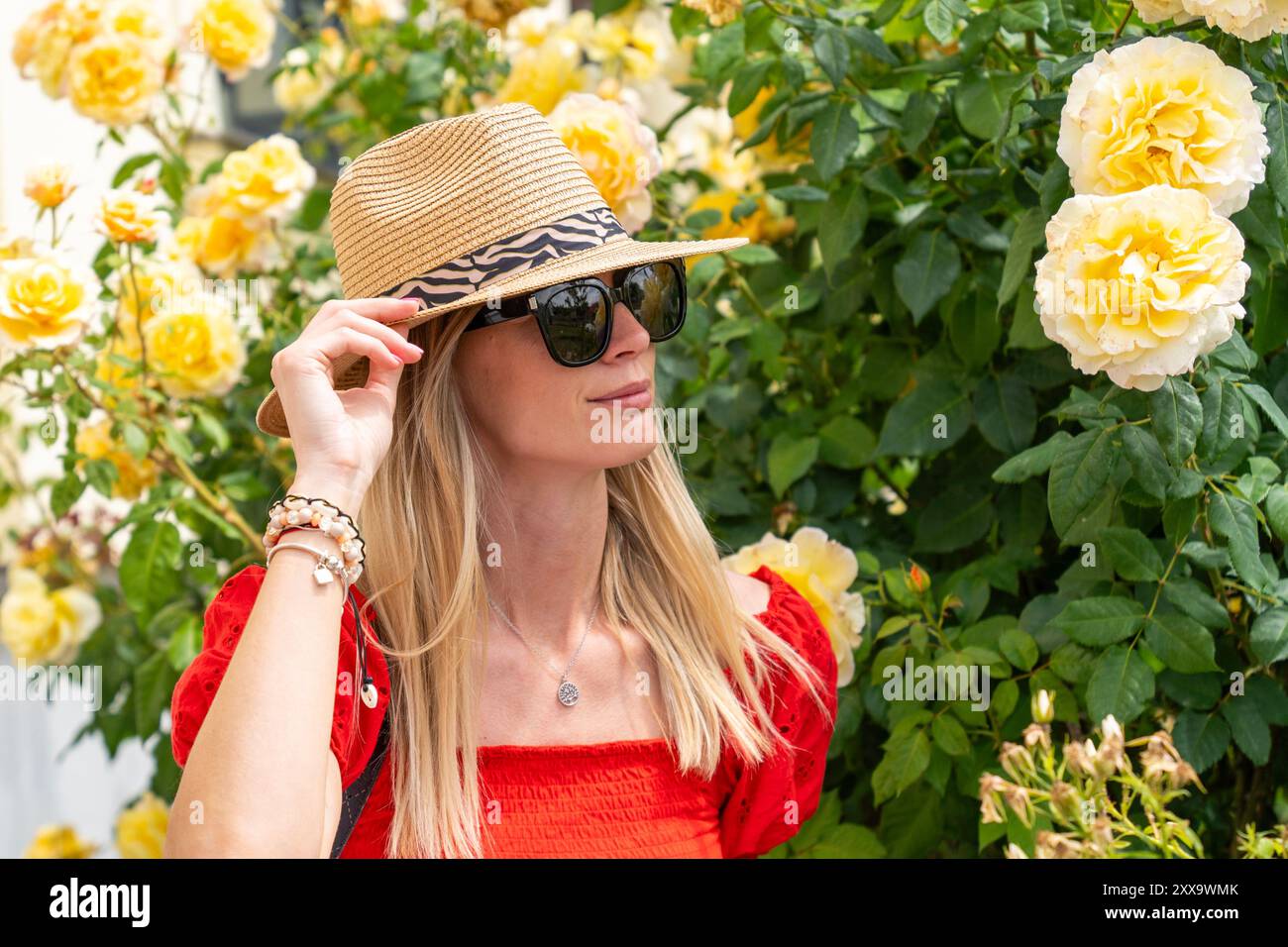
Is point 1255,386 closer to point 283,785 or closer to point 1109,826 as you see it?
point 1109,826

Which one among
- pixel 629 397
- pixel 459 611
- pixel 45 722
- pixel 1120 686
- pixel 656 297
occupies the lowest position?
pixel 45 722

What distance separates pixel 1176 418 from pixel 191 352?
1502 mm

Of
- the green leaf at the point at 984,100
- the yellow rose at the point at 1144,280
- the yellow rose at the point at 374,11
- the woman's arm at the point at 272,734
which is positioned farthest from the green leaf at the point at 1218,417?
the yellow rose at the point at 374,11

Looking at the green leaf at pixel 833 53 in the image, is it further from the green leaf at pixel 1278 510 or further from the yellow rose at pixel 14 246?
the yellow rose at pixel 14 246

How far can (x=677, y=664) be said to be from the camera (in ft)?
5.31

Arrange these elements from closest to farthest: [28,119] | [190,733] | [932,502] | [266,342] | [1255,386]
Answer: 1. [190,733]
2. [1255,386]
3. [932,502]
4. [266,342]
5. [28,119]

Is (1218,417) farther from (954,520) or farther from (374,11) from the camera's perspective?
(374,11)

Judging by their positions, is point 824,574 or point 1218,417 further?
point 824,574

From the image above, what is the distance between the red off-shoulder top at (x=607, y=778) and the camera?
1384 mm

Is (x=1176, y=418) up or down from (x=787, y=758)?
up

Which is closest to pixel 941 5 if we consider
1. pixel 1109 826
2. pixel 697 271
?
pixel 697 271

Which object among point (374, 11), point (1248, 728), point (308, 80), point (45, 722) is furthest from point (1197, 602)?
point (45, 722)

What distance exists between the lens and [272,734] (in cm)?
119
